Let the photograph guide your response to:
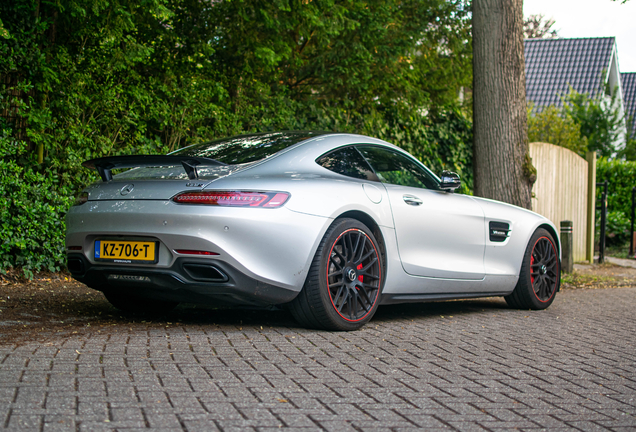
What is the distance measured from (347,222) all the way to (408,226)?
716mm

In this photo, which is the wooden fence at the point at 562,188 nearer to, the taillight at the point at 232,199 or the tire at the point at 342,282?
the tire at the point at 342,282

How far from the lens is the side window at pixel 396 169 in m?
5.34

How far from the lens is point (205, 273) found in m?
4.14

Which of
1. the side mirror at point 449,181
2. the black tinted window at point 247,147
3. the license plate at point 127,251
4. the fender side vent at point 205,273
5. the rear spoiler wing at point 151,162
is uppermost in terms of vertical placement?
the black tinted window at point 247,147

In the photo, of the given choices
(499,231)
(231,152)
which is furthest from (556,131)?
(231,152)

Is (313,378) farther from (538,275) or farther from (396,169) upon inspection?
(538,275)

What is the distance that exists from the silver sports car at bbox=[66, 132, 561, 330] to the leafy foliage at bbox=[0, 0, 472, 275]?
235 cm

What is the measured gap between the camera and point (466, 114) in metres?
13.1

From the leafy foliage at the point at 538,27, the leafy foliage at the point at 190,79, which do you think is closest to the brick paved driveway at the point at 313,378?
the leafy foliage at the point at 190,79

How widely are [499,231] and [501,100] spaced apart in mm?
2994

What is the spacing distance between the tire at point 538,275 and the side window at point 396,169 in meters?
1.38

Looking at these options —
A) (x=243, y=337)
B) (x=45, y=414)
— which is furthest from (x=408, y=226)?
(x=45, y=414)

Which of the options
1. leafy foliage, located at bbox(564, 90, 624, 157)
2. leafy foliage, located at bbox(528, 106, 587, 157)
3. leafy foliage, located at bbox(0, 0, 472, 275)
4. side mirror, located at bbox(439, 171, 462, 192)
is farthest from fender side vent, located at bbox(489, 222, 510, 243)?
leafy foliage, located at bbox(564, 90, 624, 157)

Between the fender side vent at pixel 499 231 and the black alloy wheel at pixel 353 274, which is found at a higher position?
the fender side vent at pixel 499 231
